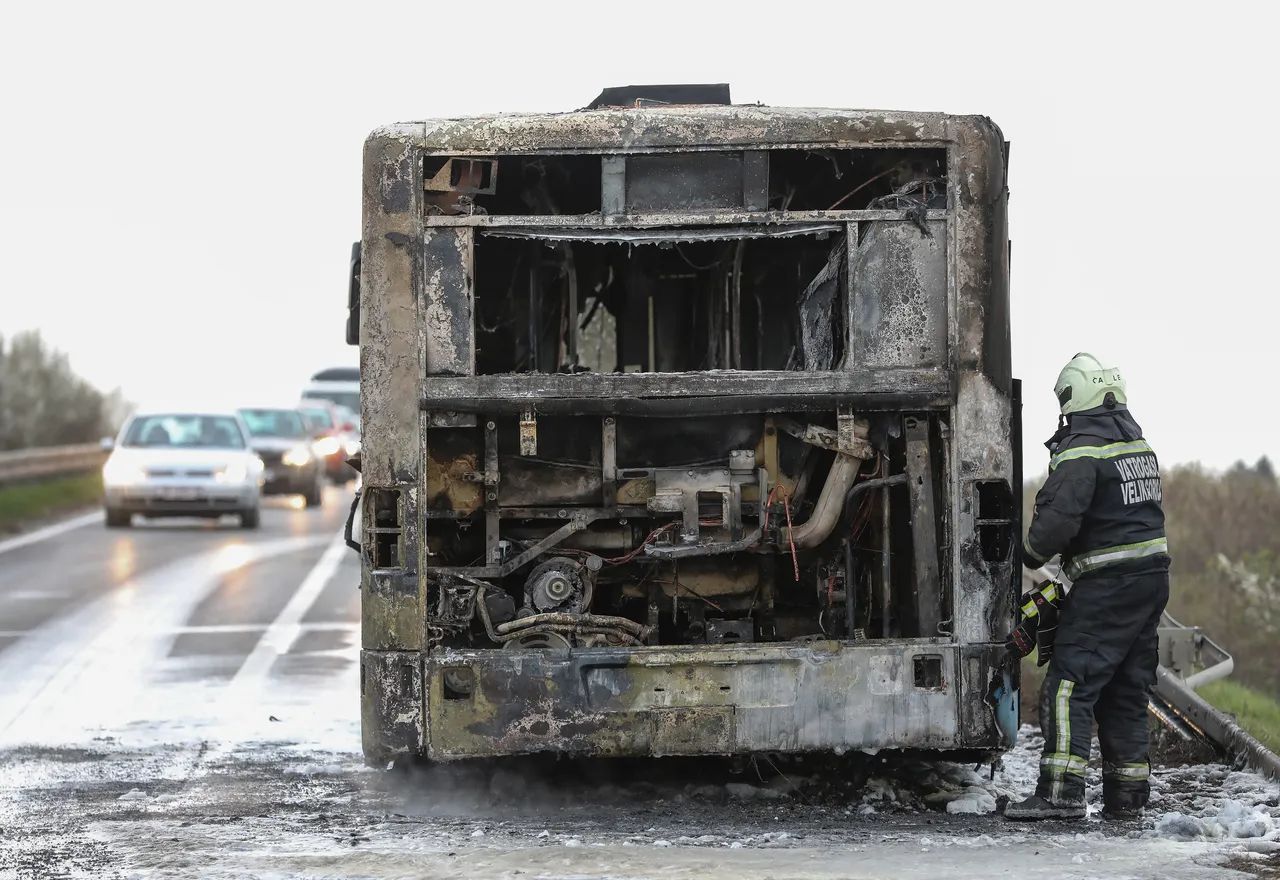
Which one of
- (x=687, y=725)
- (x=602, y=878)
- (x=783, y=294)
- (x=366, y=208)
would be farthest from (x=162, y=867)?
(x=783, y=294)

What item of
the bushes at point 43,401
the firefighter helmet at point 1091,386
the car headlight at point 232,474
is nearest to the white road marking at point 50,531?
the car headlight at point 232,474

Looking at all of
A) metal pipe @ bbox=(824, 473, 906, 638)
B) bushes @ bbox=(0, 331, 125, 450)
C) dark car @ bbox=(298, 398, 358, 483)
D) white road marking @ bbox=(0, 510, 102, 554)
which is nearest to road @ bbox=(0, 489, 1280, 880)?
metal pipe @ bbox=(824, 473, 906, 638)

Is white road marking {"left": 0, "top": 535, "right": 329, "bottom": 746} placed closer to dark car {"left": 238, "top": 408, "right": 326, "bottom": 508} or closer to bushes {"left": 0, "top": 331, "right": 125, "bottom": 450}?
dark car {"left": 238, "top": 408, "right": 326, "bottom": 508}

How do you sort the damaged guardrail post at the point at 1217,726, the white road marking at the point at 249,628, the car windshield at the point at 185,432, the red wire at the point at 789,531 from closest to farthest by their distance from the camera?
1. the red wire at the point at 789,531
2. the damaged guardrail post at the point at 1217,726
3. the white road marking at the point at 249,628
4. the car windshield at the point at 185,432

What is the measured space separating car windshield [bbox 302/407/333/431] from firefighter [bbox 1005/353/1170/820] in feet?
86.2

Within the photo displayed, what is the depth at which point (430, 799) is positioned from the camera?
8.09 m

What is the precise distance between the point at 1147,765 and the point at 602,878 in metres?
2.54

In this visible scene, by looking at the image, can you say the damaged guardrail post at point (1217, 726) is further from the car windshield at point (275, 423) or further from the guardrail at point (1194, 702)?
the car windshield at point (275, 423)

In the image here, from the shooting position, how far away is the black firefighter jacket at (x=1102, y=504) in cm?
755

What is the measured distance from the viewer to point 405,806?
795cm

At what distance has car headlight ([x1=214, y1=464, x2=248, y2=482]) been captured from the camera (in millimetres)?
23438

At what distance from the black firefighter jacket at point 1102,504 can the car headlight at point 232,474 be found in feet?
55.5

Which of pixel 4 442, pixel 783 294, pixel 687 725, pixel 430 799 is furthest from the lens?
pixel 4 442

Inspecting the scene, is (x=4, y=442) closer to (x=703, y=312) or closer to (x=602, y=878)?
(x=703, y=312)
